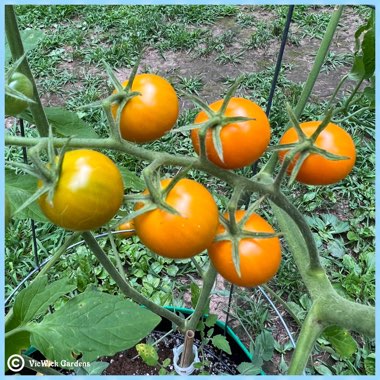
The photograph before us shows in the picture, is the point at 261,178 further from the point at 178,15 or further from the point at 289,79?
the point at 178,15

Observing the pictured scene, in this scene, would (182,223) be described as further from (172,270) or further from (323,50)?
(172,270)

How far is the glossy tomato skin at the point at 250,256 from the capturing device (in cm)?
55

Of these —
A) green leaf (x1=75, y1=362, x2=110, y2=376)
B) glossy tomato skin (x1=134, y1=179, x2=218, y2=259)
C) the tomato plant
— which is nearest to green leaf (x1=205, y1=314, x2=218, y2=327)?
green leaf (x1=75, y1=362, x2=110, y2=376)

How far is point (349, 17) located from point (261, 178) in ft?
6.93

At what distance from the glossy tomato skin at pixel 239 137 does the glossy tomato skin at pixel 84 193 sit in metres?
0.12

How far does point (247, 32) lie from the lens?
245 centimetres

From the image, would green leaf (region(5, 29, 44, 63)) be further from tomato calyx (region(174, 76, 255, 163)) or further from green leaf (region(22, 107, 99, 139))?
tomato calyx (region(174, 76, 255, 163))

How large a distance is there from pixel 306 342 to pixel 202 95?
163cm

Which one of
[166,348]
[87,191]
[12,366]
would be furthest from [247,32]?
[87,191]

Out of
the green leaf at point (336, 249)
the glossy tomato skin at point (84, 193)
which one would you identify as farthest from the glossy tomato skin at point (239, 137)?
the green leaf at point (336, 249)

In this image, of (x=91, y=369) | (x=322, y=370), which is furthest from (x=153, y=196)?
(x=322, y=370)

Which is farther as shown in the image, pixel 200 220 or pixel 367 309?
pixel 367 309

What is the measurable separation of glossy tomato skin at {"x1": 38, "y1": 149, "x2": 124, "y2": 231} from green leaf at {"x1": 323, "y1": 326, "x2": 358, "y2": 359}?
0.51 m

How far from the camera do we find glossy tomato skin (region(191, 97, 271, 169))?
1.70 feet
